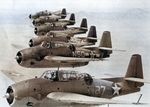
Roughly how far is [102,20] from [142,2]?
177cm

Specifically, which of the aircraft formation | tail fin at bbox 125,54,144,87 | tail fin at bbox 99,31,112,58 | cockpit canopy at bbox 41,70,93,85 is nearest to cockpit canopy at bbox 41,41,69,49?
the aircraft formation

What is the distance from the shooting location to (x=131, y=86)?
7328mm

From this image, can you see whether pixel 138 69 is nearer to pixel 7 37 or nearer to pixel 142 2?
pixel 142 2

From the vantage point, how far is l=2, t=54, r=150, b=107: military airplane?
575 centimetres

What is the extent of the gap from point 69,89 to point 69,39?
163 inches

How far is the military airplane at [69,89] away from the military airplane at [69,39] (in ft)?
8.55

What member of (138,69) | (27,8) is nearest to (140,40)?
(138,69)

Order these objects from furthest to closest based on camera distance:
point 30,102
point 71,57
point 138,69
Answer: point 71,57 → point 138,69 → point 30,102

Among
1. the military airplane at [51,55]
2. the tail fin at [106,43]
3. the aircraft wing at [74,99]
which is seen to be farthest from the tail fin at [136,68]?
the tail fin at [106,43]

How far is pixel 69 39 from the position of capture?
10.3 m

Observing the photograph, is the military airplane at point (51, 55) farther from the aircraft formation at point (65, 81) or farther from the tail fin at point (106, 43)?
the tail fin at point (106, 43)

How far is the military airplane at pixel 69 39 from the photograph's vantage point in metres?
9.65

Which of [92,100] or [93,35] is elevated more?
[93,35]

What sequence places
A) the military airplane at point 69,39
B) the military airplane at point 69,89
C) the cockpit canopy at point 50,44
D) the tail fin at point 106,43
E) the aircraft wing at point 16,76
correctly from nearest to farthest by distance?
1. the military airplane at point 69,89
2. the aircraft wing at point 16,76
3. the cockpit canopy at point 50,44
4. the military airplane at point 69,39
5. the tail fin at point 106,43
